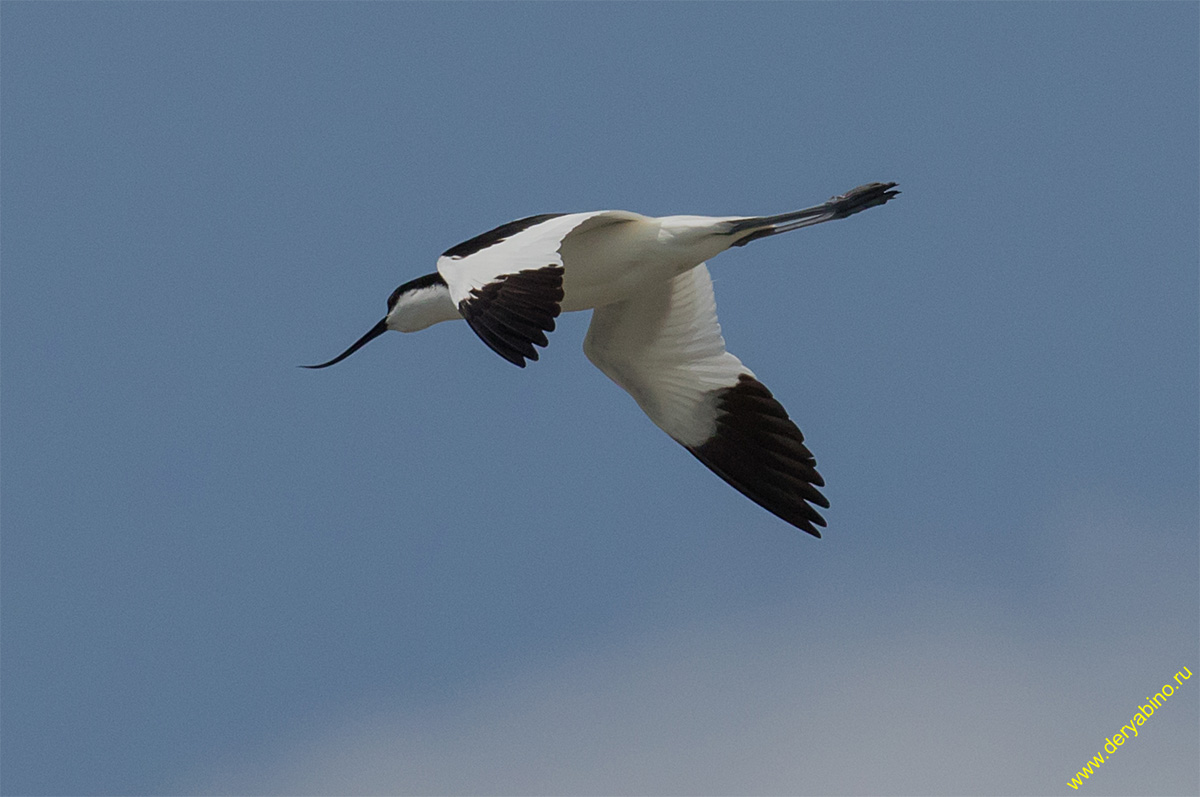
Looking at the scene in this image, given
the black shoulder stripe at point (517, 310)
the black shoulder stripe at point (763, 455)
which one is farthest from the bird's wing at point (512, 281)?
the black shoulder stripe at point (763, 455)

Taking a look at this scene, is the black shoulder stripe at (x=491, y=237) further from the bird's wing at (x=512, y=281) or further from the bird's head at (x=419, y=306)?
the bird's head at (x=419, y=306)

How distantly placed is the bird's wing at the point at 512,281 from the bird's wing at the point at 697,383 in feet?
6.00

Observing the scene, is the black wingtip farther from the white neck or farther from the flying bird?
the white neck

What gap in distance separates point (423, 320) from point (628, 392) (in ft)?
5.67

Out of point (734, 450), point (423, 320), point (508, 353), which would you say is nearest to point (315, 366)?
point (423, 320)

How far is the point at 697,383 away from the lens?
1214 cm

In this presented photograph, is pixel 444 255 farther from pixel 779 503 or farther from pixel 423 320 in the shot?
pixel 779 503

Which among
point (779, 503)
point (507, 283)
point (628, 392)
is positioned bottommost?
point (779, 503)

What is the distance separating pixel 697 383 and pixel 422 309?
2.01 metres

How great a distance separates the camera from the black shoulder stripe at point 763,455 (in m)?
11.7

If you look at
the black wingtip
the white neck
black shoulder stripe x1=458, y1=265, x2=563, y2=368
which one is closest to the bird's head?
the white neck

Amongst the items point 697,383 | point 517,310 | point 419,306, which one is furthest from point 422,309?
point 517,310

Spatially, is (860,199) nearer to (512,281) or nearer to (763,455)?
(763,455)

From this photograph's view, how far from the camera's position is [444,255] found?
10023 mm
